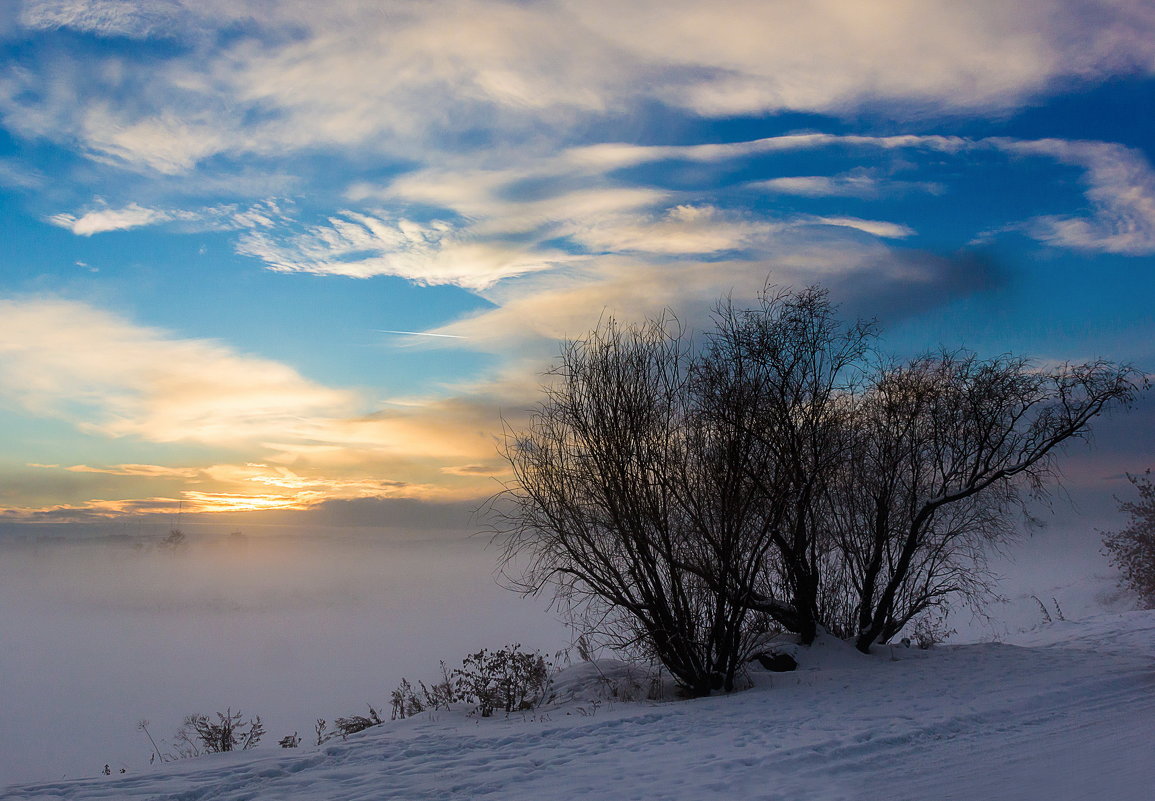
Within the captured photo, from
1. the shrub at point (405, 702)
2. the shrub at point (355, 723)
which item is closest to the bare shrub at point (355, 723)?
the shrub at point (355, 723)

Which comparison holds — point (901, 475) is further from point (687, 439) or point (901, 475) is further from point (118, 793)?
point (118, 793)

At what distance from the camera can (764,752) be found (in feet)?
24.9

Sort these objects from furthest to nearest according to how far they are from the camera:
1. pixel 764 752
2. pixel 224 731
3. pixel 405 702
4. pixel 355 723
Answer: pixel 405 702, pixel 355 723, pixel 224 731, pixel 764 752

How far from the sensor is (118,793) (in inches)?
274

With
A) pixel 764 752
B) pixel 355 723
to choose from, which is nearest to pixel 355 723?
pixel 355 723

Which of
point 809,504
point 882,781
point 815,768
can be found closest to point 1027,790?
point 882,781

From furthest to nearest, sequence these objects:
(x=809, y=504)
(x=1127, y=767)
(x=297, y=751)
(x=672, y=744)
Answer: (x=809, y=504), (x=297, y=751), (x=672, y=744), (x=1127, y=767)

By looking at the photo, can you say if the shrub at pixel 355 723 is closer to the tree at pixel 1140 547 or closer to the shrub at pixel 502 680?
the shrub at pixel 502 680

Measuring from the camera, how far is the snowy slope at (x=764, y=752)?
6.58m

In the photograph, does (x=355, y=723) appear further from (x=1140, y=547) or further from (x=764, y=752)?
(x=1140, y=547)

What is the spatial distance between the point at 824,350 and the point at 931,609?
22.8ft

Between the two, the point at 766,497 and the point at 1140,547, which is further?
the point at 1140,547

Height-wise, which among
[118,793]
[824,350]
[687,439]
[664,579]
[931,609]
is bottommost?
[931,609]

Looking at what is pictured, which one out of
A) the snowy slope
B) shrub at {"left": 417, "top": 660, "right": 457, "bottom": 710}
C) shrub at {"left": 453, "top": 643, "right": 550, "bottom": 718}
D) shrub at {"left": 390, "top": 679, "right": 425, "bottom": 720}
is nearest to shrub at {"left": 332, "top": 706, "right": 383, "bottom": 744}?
shrub at {"left": 390, "top": 679, "right": 425, "bottom": 720}
